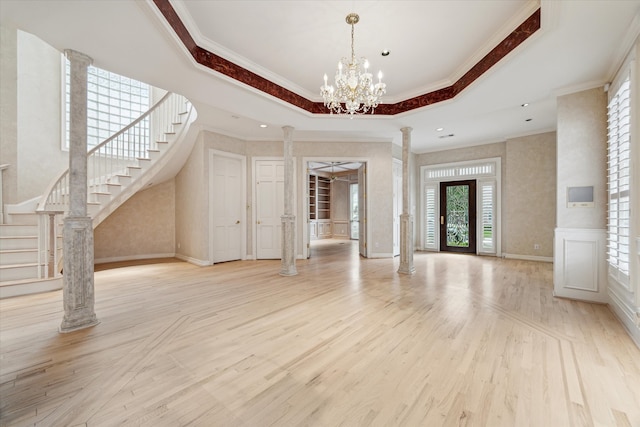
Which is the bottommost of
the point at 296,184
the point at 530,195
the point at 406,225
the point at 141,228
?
the point at 141,228

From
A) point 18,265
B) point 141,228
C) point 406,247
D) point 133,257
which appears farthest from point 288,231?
point 133,257

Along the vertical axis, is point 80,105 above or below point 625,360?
above

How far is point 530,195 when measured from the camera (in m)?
6.81

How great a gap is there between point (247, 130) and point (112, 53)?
335cm

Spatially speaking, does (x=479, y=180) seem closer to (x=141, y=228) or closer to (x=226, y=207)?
(x=226, y=207)

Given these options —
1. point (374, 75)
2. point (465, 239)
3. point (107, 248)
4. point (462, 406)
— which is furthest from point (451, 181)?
point (107, 248)

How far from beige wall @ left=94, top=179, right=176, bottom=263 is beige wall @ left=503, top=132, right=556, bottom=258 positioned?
909 cm

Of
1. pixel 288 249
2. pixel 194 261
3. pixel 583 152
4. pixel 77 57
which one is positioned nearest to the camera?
pixel 77 57

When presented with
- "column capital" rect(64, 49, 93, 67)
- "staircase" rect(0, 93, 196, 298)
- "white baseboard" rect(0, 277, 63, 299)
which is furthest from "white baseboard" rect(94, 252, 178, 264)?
"column capital" rect(64, 49, 93, 67)

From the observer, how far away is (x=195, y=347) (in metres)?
2.47

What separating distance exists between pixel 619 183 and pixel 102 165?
923cm

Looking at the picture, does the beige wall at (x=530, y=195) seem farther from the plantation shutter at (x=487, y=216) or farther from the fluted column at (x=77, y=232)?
the fluted column at (x=77, y=232)

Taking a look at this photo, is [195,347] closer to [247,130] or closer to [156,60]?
[156,60]

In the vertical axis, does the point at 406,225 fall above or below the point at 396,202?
below
